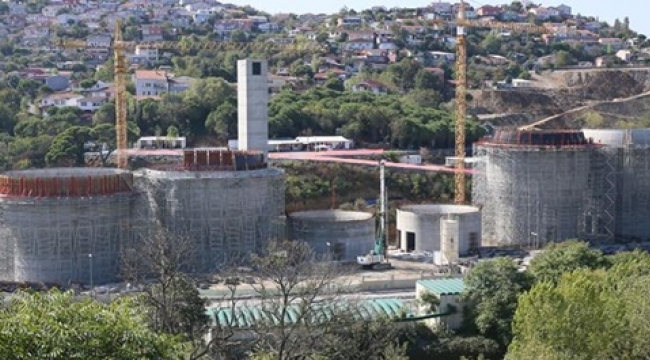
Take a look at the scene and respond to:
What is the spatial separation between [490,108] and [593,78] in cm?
1357

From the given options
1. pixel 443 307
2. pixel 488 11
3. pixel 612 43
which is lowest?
pixel 443 307

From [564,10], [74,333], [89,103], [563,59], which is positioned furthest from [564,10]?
[74,333]

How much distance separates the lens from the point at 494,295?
3006cm

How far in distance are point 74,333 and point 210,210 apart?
27098mm

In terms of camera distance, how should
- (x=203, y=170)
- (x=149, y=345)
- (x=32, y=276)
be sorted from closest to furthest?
1. (x=149, y=345)
2. (x=32, y=276)
3. (x=203, y=170)

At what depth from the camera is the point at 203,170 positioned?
3941 cm

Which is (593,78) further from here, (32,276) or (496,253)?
(32,276)

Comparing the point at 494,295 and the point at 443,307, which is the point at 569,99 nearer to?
the point at 443,307

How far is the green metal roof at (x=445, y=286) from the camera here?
31047mm

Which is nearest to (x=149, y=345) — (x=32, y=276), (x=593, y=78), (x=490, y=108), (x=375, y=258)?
(x=32, y=276)

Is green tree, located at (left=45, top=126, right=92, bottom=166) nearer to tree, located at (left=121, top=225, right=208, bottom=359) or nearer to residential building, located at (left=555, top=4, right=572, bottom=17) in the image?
tree, located at (left=121, top=225, right=208, bottom=359)

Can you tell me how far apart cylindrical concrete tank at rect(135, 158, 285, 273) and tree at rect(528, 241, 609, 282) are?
11.9m

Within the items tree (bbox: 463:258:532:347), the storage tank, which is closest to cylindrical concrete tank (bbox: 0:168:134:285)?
tree (bbox: 463:258:532:347)

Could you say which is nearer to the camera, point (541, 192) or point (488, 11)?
point (541, 192)
